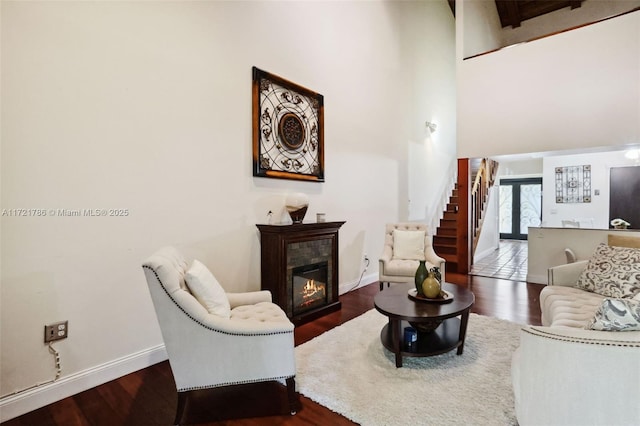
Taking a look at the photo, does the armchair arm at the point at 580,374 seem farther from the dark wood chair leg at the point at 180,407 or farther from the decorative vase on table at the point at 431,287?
the dark wood chair leg at the point at 180,407

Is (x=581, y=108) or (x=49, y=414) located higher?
(x=581, y=108)

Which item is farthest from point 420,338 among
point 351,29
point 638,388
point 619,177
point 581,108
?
point 619,177

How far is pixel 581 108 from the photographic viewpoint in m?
4.82

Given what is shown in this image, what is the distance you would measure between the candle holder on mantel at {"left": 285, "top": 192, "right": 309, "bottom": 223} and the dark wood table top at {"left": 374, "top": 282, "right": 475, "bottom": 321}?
1200 mm

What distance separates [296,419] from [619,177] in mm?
8314

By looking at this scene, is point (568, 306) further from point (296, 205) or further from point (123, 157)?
point (123, 157)

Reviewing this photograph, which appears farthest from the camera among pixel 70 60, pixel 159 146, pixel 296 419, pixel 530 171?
pixel 530 171

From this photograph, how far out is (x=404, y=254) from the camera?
4.38 metres

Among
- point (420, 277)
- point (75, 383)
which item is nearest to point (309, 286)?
point (420, 277)

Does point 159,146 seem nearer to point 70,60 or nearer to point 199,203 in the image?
point 199,203

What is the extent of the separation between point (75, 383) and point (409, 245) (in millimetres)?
3663

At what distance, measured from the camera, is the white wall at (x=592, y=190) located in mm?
6945

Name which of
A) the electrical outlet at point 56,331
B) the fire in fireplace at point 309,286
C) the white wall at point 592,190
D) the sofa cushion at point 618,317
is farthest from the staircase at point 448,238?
the electrical outlet at point 56,331

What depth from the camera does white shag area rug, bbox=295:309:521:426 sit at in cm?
184
